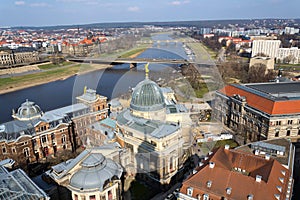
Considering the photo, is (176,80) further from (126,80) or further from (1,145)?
(1,145)

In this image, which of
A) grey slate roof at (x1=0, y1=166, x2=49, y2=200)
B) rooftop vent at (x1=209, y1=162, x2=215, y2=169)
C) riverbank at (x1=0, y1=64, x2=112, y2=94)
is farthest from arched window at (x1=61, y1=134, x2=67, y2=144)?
riverbank at (x1=0, y1=64, x2=112, y2=94)

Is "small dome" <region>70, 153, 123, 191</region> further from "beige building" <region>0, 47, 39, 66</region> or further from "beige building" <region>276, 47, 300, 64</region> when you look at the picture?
"beige building" <region>276, 47, 300, 64</region>

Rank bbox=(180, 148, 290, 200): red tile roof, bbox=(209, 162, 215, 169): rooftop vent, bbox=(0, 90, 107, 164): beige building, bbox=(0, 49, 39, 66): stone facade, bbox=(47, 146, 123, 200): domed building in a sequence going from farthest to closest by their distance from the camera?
bbox=(0, 49, 39, 66): stone facade, bbox=(0, 90, 107, 164): beige building, bbox=(209, 162, 215, 169): rooftop vent, bbox=(47, 146, 123, 200): domed building, bbox=(180, 148, 290, 200): red tile roof

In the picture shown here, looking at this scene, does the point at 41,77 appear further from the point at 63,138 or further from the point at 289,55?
the point at 289,55

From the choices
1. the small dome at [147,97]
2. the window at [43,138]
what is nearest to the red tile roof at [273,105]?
the small dome at [147,97]

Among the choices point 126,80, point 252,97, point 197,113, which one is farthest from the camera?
point 126,80

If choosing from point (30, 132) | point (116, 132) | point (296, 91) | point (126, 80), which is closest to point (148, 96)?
point (116, 132)
